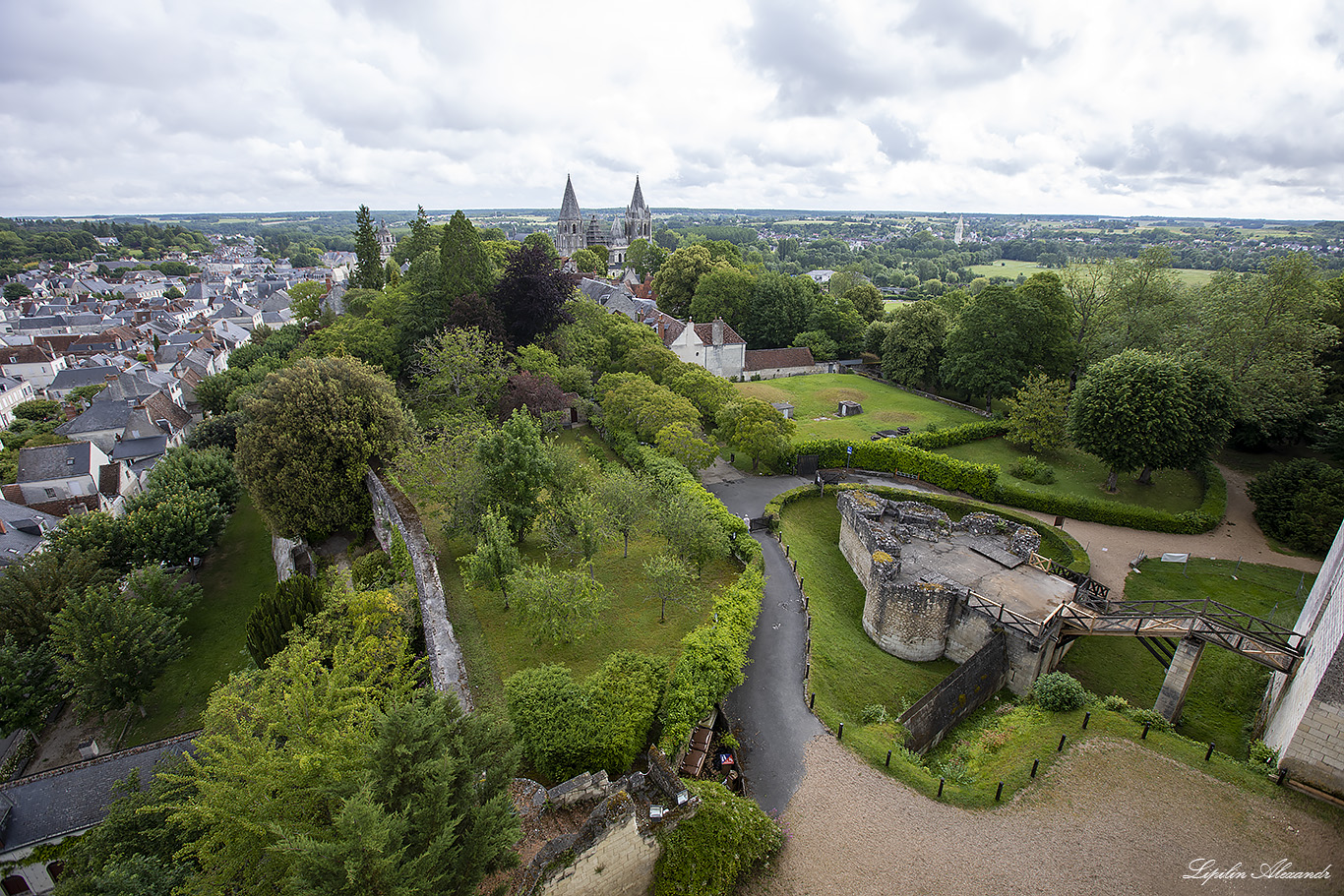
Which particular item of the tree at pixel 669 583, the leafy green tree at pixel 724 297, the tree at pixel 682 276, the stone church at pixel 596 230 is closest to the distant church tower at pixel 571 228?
the stone church at pixel 596 230

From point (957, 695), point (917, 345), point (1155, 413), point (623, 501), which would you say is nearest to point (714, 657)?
point (957, 695)

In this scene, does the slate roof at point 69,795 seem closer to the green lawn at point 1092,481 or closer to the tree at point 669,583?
the tree at point 669,583

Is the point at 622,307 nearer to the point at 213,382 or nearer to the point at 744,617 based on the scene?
the point at 213,382

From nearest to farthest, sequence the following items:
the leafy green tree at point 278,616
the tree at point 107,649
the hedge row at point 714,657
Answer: the hedge row at point 714,657
the tree at point 107,649
the leafy green tree at point 278,616

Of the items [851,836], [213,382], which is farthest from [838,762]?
[213,382]

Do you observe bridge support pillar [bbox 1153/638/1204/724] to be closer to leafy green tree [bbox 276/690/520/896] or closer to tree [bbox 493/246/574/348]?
leafy green tree [bbox 276/690/520/896]

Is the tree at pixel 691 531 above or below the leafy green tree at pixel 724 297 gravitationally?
below
